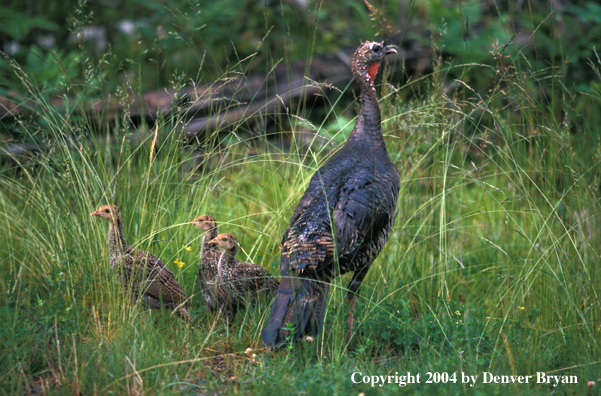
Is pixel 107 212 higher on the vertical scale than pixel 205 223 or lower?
higher

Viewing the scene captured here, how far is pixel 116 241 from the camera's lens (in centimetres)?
409

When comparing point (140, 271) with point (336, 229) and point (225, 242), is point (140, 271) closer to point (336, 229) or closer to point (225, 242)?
point (225, 242)

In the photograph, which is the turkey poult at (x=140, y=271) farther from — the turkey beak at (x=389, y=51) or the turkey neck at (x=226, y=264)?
the turkey beak at (x=389, y=51)

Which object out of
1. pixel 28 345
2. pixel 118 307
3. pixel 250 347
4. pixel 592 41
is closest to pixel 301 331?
pixel 250 347

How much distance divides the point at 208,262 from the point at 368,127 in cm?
154

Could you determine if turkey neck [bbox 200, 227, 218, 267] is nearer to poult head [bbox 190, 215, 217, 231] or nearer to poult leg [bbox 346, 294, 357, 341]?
poult head [bbox 190, 215, 217, 231]

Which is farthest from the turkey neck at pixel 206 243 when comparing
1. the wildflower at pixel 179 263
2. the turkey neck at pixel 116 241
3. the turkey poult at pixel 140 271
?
the turkey neck at pixel 116 241

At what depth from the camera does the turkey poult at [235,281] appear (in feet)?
13.4

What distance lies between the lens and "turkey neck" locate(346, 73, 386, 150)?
439 centimetres

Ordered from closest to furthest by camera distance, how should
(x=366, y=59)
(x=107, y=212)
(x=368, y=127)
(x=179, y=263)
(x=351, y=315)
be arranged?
(x=351, y=315)
(x=107, y=212)
(x=179, y=263)
(x=368, y=127)
(x=366, y=59)

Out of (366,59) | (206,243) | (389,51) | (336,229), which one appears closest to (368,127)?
(366,59)

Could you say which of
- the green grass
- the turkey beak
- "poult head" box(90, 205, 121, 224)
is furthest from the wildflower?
the turkey beak

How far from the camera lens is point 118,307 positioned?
3.68 meters

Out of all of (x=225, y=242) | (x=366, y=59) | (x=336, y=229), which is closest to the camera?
(x=336, y=229)
